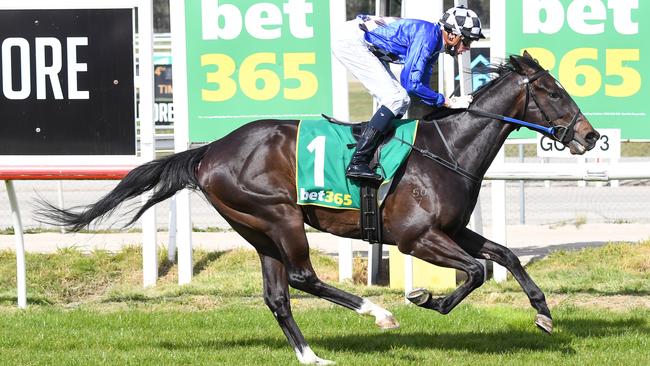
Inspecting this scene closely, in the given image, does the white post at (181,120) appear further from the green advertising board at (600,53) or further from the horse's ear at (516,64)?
the horse's ear at (516,64)

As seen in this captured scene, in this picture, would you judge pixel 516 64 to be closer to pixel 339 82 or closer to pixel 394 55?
pixel 394 55

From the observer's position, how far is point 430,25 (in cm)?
694

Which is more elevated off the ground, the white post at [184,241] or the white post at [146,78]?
the white post at [146,78]

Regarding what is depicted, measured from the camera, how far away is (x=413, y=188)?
6.86m

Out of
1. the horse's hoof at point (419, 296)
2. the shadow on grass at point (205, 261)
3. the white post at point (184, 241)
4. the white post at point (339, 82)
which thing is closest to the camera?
the horse's hoof at point (419, 296)

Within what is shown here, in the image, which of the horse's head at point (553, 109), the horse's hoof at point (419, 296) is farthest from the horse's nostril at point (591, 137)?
the horse's hoof at point (419, 296)

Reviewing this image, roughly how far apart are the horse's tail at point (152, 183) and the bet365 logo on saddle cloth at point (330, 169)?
73 centimetres

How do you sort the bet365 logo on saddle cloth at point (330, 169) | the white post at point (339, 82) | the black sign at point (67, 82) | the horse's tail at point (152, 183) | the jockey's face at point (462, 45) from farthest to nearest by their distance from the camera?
the white post at point (339, 82) → the black sign at point (67, 82) → the horse's tail at point (152, 183) → the jockey's face at point (462, 45) → the bet365 logo on saddle cloth at point (330, 169)

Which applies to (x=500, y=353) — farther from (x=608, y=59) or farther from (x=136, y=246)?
(x=136, y=246)

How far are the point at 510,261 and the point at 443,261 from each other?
510mm

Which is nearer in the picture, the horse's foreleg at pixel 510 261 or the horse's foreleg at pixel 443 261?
the horse's foreleg at pixel 443 261

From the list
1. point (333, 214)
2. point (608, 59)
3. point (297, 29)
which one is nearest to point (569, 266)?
point (608, 59)

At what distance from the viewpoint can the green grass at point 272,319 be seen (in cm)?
700

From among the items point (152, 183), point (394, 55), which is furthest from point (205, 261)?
point (394, 55)
